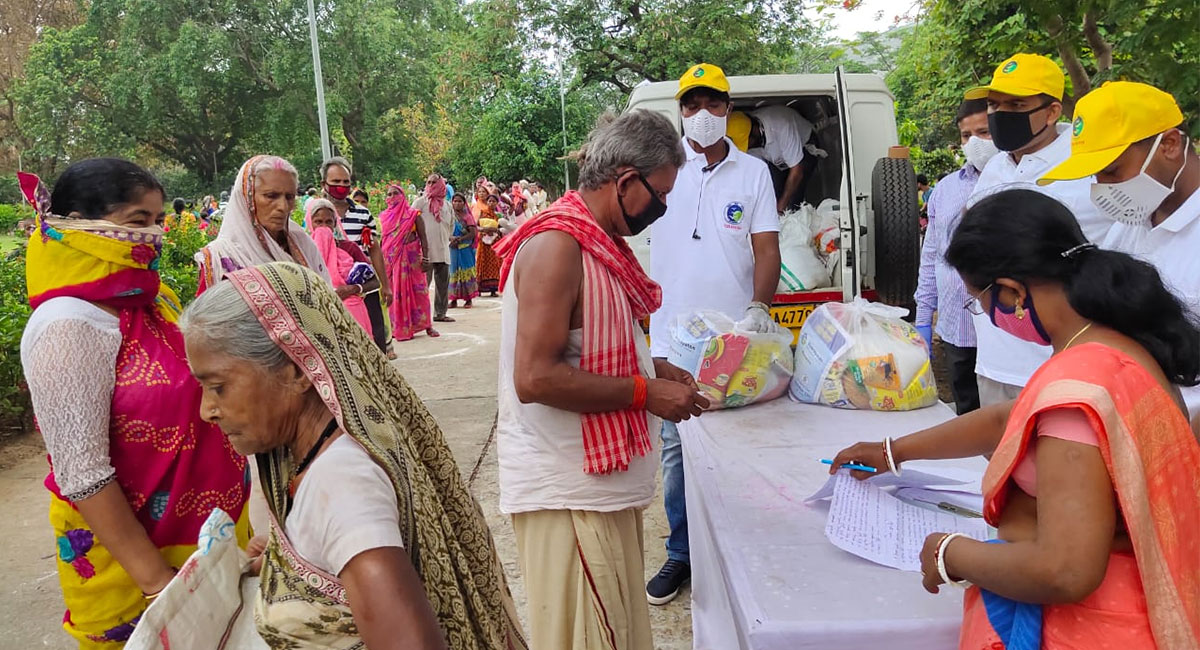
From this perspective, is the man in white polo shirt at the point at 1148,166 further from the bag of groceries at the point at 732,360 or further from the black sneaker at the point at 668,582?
the black sneaker at the point at 668,582

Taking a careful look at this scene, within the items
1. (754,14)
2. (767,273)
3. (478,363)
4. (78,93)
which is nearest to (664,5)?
(754,14)

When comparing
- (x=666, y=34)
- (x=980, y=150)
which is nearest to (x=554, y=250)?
(x=980, y=150)

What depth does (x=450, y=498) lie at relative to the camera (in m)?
1.40

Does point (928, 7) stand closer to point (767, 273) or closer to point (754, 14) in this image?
point (767, 273)

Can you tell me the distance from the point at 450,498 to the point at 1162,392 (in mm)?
1124

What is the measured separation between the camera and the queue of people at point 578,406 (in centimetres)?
110

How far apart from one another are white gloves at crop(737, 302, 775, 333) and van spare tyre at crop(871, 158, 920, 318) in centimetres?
188

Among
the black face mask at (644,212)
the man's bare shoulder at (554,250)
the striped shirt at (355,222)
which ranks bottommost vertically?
the man's bare shoulder at (554,250)

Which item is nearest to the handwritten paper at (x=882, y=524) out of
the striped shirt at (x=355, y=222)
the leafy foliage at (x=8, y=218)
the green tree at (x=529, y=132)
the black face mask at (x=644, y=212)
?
the black face mask at (x=644, y=212)

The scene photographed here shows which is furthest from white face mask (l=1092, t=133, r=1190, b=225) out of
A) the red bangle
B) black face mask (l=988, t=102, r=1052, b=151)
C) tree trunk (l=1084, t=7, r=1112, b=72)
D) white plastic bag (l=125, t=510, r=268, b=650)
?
tree trunk (l=1084, t=7, r=1112, b=72)

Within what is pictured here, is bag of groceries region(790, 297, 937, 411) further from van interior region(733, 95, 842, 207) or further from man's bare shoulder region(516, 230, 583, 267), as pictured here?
van interior region(733, 95, 842, 207)

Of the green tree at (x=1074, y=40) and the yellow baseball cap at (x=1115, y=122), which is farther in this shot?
the green tree at (x=1074, y=40)

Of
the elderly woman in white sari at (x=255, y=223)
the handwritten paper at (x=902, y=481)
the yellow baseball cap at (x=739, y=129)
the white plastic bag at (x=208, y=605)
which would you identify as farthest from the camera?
the yellow baseball cap at (x=739, y=129)

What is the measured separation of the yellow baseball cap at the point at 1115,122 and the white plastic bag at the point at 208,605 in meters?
1.94
